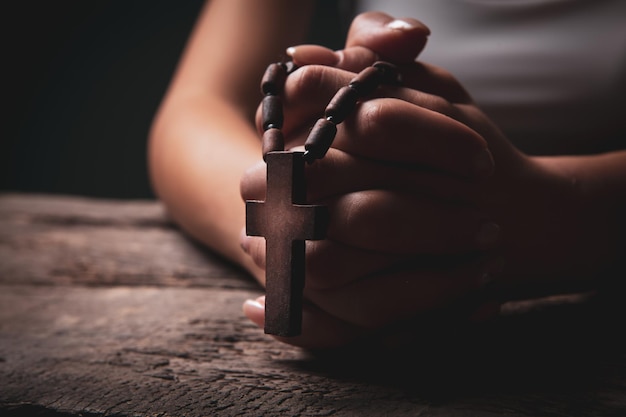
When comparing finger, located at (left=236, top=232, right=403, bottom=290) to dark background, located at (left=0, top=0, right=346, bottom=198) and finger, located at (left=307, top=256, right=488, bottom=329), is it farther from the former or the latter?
dark background, located at (left=0, top=0, right=346, bottom=198)

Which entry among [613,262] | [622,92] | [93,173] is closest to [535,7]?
[622,92]

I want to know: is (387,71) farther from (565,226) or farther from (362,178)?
(565,226)

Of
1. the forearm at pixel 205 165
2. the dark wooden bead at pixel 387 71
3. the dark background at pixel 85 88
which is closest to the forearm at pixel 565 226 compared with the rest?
the dark wooden bead at pixel 387 71

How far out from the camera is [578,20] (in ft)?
2.75

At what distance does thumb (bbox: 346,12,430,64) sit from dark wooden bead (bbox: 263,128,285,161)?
12cm

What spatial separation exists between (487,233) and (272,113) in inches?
7.3

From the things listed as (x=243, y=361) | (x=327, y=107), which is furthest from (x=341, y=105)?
(x=243, y=361)

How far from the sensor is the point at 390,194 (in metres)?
0.44

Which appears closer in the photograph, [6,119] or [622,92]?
[622,92]

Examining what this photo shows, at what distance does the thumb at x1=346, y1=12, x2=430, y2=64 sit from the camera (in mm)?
497

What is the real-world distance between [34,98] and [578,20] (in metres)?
1.63

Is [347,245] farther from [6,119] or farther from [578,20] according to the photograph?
[6,119]

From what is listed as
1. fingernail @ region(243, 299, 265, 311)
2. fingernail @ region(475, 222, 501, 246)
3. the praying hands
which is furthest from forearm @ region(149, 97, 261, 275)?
fingernail @ region(475, 222, 501, 246)

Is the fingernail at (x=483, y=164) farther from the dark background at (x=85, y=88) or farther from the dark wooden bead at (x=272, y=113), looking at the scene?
the dark background at (x=85, y=88)
